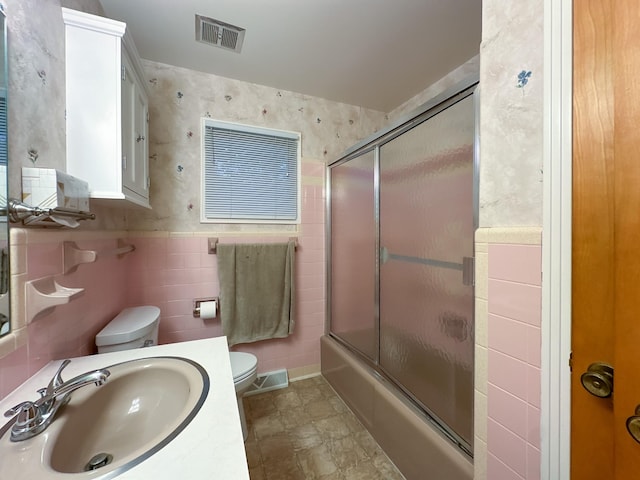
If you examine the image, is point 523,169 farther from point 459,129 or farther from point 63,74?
point 63,74

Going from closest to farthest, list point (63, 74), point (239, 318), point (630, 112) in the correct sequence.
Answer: point (630, 112) < point (63, 74) < point (239, 318)

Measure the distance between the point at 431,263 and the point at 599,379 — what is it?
68 cm

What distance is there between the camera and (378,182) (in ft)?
5.29

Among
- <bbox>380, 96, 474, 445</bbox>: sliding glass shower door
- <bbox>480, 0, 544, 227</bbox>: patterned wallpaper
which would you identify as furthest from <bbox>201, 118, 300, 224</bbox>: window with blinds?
<bbox>480, 0, 544, 227</bbox>: patterned wallpaper

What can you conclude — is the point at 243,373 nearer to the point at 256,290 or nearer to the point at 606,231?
Result: the point at 256,290

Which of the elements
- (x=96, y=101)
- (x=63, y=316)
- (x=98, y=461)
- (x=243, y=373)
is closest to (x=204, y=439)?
(x=98, y=461)

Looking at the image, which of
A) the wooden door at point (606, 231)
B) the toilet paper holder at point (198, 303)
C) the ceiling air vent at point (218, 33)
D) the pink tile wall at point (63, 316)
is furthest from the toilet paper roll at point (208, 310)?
the wooden door at point (606, 231)

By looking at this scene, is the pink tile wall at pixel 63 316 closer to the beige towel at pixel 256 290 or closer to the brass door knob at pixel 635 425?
the beige towel at pixel 256 290

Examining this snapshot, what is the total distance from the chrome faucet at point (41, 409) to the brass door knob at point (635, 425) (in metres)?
1.22

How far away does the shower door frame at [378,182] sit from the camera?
3.13 feet

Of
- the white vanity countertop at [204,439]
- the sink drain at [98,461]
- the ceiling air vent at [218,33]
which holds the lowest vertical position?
the sink drain at [98,461]

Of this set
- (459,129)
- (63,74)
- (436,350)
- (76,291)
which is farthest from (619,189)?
(63,74)

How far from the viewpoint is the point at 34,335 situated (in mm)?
773

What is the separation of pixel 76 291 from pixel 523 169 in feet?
4.68
